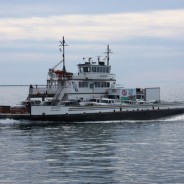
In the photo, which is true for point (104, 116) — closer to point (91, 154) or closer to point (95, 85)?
point (95, 85)

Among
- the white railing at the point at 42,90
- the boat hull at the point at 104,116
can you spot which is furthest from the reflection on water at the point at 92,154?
the white railing at the point at 42,90

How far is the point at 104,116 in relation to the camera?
64188 mm

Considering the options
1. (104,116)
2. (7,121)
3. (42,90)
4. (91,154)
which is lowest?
(91,154)

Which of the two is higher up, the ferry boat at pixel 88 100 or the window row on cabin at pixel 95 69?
the window row on cabin at pixel 95 69

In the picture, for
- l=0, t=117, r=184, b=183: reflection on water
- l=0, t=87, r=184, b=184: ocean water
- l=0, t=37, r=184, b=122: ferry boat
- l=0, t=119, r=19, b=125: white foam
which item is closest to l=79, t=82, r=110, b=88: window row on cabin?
l=0, t=37, r=184, b=122: ferry boat

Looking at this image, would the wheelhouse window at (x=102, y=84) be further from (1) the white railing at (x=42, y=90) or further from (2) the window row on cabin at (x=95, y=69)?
(1) the white railing at (x=42, y=90)

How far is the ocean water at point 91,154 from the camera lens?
28.9 meters

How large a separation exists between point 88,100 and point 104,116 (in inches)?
202

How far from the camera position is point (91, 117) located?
63562mm

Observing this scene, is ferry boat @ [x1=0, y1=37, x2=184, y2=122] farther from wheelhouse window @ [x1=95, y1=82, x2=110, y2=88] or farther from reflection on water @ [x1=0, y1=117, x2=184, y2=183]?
reflection on water @ [x1=0, y1=117, x2=184, y2=183]

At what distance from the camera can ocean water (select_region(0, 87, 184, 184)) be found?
28.9 m

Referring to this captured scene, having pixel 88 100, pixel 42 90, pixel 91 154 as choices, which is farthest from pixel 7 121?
pixel 91 154

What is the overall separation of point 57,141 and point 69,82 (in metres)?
22.2

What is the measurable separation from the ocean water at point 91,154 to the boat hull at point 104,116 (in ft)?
6.63
